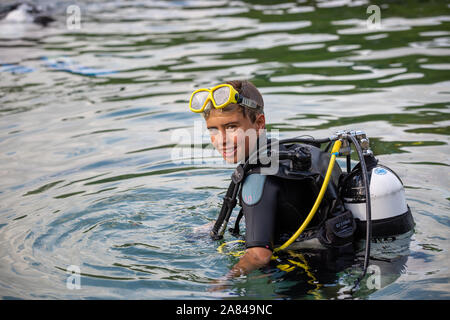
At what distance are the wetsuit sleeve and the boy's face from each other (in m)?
0.32

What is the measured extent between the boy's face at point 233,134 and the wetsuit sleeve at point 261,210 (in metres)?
0.32

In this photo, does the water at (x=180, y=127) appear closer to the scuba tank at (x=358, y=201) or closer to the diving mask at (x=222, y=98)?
the scuba tank at (x=358, y=201)

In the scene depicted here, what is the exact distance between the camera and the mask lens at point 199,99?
3.50 m

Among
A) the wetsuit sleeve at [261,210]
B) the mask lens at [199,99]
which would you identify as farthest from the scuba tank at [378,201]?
the mask lens at [199,99]

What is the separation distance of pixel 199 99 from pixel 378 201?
3.89 ft

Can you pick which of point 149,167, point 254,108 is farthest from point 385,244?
point 149,167

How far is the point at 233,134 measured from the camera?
3.47 meters

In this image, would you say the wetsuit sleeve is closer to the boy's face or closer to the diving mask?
the boy's face

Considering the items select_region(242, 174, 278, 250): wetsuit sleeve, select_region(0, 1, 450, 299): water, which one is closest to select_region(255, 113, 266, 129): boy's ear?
select_region(242, 174, 278, 250): wetsuit sleeve

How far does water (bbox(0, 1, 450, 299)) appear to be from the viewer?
3.54m

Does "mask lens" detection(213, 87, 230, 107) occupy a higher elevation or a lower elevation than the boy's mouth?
higher

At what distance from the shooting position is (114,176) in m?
5.45

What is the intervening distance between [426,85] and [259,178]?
491 cm

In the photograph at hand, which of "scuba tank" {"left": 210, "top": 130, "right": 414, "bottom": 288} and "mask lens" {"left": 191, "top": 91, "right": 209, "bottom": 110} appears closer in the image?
"scuba tank" {"left": 210, "top": 130, "right": 414, "bottom": 288}
